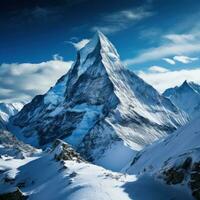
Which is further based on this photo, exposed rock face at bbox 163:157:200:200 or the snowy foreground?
the snowy foreground

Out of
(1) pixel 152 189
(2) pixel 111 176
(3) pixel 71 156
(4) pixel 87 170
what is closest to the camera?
(1) pixel 152 189

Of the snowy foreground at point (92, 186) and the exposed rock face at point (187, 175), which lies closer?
the exposed rock face at point (187, 175)

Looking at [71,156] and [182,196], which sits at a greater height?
[71,156]

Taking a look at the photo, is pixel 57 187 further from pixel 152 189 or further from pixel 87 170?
pixel 152 189

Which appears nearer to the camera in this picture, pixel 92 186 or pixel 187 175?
pixel 187 175

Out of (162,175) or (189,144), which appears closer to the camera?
(162,175)

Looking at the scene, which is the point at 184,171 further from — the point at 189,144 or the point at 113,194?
the point at 189,144

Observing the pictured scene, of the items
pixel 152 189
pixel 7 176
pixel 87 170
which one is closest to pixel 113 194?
pixel 152 189

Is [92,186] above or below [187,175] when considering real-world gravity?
above

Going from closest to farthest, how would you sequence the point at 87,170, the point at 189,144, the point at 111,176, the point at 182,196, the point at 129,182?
the point at 182,196 < the point at 129,182 < the point at 111,176 < the point at 87,170 < the point at 189,144

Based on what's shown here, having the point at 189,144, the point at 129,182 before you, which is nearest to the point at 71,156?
the point at 189,144
